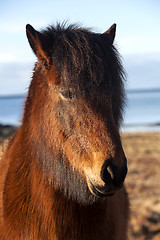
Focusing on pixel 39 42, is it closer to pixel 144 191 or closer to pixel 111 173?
pixel 111 173

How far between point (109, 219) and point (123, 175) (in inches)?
29.7

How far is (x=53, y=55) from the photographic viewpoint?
7.20ft

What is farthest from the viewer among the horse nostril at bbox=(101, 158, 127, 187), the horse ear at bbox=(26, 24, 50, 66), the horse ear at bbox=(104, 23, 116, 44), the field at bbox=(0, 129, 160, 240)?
the field at bbox=(0, 129, 160, 240)

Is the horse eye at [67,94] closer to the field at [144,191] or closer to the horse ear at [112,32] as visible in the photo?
the horse ear at [112,32]

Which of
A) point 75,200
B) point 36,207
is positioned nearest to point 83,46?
point 75,200

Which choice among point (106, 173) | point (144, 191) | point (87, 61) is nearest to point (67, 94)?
point (87, 61)

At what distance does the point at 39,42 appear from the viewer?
2209 mm

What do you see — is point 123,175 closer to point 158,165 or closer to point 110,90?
point 110,90

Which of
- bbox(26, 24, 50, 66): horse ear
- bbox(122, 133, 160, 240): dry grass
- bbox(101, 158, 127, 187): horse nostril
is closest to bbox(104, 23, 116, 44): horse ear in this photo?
bbox(26, 24, 50, 66): horse ear

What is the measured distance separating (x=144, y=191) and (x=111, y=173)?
221 inches

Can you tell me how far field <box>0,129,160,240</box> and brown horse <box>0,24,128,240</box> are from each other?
2.78 meters

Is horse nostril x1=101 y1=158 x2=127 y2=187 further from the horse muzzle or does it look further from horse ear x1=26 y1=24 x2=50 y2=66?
horse ear x1=26 y1=24 x2=50 y2=66

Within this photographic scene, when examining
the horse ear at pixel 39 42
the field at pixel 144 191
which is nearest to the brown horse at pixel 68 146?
the horse ear at pixel 39 42

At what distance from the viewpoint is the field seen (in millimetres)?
5000
